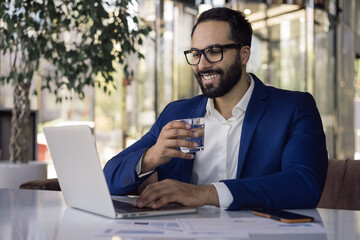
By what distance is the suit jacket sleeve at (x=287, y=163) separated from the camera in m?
1.48

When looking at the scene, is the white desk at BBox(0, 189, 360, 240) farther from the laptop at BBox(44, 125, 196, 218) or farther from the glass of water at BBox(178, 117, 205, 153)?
the glass of water at BBox(178, 117, 205, 153)

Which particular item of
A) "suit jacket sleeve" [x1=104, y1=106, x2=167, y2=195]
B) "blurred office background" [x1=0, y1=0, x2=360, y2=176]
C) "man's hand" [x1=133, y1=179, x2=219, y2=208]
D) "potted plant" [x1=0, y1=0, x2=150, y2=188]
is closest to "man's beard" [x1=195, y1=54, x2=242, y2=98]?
"suit jacket sleeve" [x1=104, y1=106, x2=167, y2=195]

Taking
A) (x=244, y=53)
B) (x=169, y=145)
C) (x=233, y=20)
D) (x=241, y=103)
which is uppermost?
(x=233, y=20)

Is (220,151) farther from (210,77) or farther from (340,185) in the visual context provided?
(340,185)

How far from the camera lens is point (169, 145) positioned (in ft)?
5.03

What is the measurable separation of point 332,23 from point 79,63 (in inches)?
257

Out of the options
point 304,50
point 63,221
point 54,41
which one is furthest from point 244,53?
point 304,50

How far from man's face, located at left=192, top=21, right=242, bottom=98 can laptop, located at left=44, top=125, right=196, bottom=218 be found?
27.3 inches

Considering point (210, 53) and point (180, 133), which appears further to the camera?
point (210, 53)

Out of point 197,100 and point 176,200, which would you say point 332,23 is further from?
point 176,200

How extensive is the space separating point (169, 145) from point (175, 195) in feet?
0.72

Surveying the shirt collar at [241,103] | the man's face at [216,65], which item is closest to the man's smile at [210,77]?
the man's face at [216,65]

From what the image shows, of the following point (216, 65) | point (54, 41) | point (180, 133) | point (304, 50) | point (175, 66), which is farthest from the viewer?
point (304, 50)

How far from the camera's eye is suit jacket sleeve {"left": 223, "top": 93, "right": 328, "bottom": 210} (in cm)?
148
